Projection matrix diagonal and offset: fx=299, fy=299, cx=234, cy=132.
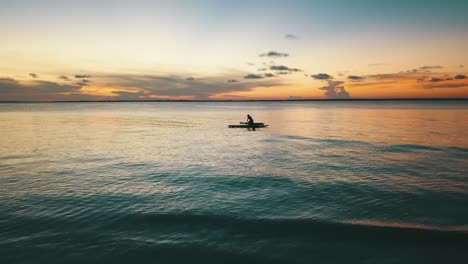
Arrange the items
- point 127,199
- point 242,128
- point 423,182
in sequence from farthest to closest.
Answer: point 242,128
point 423,182
point 127,199

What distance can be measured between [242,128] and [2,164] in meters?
42.4

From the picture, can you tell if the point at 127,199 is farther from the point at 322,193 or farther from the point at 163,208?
the point at 322,193

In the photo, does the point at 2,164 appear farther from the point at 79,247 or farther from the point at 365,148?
the point at 365,148

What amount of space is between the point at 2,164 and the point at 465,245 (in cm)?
3430

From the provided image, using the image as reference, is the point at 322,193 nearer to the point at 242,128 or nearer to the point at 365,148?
the point at 365,148

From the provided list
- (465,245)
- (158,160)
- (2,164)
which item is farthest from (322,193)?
(2,164)

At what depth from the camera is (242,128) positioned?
207ft

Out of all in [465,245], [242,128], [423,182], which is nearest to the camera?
[465,245]

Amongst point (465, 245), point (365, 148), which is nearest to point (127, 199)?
point (465, 245)

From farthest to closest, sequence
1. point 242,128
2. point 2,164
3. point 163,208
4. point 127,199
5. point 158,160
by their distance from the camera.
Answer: point 242,128
point 158,160
point 2,164
point 127,199
point 163,208

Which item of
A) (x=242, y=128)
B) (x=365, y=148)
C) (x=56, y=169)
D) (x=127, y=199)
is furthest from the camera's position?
(x=242, y=128)

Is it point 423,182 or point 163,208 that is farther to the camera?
point 423,182

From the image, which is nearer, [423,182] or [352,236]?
[352,236]

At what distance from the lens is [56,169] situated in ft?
84.1
